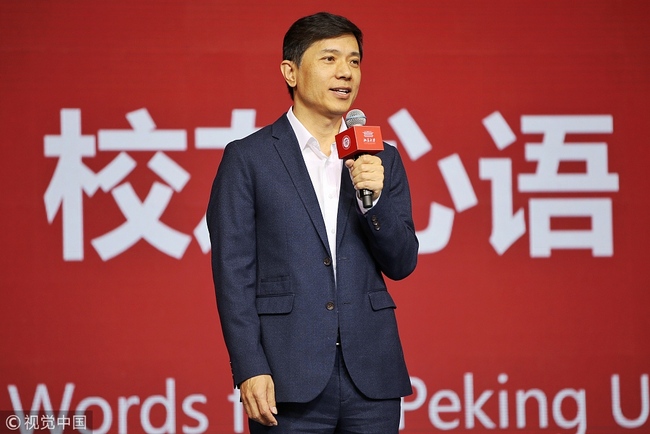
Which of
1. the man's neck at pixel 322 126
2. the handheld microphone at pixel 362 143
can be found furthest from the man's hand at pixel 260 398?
the man's neck at pixel 322 126

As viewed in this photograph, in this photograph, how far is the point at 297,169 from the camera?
1913mm

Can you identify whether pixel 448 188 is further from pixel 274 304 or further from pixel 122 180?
pixel 274 304

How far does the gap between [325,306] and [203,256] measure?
1.57 m

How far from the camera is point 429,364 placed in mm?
3383

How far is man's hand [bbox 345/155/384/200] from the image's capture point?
5.75 feet

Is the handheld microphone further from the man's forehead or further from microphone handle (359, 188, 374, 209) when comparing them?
the man's forehead

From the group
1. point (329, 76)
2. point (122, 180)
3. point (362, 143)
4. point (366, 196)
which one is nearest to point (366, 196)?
point (366, 196)

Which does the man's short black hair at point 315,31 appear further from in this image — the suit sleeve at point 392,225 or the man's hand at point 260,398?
the man's hand at point 260,398

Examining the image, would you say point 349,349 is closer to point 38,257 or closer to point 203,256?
point 203,256

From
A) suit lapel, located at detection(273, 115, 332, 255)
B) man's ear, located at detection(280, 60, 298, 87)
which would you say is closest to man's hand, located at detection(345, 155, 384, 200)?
suit lapel, located at detection(273, 115, 332, 255)

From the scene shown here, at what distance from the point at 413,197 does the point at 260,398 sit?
5.71ft

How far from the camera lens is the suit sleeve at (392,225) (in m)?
1.81

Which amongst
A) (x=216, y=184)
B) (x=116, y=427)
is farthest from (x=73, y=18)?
(x=216, y=184)

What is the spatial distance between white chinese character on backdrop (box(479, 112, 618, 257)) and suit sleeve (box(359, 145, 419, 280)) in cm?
145
